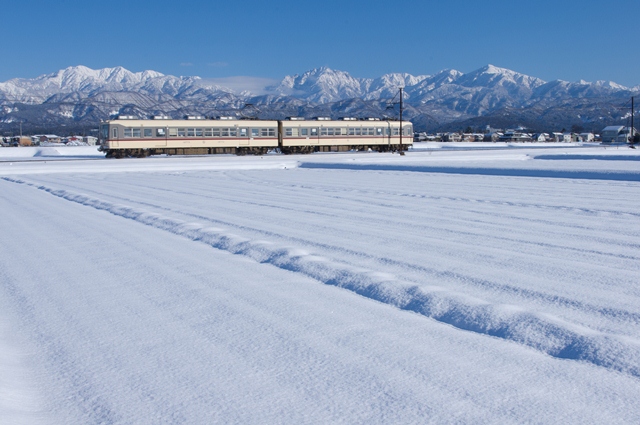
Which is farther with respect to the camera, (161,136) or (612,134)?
(612,134)

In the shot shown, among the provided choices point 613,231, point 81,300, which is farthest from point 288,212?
point 81,300

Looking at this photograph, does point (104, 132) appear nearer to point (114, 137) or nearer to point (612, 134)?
point (114, 137)

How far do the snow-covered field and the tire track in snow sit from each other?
0.06 ft

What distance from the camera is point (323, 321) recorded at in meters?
5.04

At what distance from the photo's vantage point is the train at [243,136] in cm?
4778

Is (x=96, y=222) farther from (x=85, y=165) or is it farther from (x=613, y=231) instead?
(x=85, y=165)

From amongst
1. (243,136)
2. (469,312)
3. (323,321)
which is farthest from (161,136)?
(469,312)

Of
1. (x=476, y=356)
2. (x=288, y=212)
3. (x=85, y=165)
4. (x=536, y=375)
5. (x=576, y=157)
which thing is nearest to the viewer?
(x=536, y=375)

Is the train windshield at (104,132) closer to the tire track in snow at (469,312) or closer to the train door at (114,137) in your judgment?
the train door at (114,137)

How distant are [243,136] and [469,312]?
48599mm

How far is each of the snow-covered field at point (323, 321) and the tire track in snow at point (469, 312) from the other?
0.02m

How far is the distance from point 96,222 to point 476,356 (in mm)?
9072

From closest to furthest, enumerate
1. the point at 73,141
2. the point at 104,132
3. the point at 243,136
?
the point at 104,132
the point at 243,136
the point at 73,141

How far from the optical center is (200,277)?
671 cm
